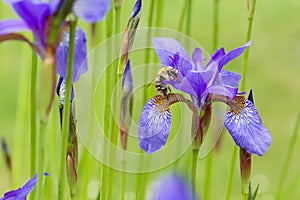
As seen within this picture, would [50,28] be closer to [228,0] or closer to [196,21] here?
[196,21]

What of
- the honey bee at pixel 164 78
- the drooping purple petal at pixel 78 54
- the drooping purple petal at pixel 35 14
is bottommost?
the honey bee at pixel 164 78

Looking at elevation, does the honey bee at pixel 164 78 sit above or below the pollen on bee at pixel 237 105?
above

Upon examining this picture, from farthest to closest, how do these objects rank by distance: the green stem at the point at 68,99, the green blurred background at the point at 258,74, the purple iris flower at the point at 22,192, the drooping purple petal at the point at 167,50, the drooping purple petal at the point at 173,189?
the green blurred background at the point at 258,74 < the drooping purple petal at the point at 167,50 < the purple iris flower at the point at 22,192 < the green stem at the point at 68,99 < the drooping purple petal at the point at 173,189

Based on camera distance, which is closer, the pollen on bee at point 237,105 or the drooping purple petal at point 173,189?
the drooping purple petal at point 173,189

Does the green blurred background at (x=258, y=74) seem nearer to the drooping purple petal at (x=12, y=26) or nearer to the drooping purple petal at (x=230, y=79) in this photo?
the drooping purple petal at (x=230, y=79)

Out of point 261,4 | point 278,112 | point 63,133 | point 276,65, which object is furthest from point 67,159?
point 261,4

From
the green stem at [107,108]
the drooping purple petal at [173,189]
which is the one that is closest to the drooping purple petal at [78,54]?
the green stem at [107,108]

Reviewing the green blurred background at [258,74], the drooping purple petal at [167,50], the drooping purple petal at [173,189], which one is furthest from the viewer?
the green blurred background at [258,74]

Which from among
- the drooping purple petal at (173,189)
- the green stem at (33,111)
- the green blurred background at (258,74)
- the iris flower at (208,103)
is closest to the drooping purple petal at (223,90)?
the iris flower at (208,103)
